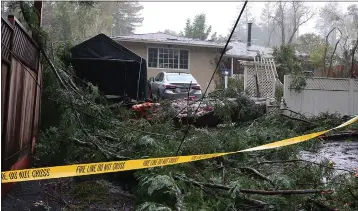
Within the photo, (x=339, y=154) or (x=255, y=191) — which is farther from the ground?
(x=255, y=191)

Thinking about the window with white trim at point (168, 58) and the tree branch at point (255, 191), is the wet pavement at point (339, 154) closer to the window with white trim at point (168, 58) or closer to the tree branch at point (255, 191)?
the tree branch at point (255, 191)

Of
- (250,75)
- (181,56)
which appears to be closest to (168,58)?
(181,56)

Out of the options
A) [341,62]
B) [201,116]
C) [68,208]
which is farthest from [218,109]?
[341,62]

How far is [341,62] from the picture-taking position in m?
17.0

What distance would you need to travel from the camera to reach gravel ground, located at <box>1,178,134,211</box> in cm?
394

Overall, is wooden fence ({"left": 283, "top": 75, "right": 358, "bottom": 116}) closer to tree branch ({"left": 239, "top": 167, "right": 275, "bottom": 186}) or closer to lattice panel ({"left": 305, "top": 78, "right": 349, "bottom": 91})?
lattice panel ({"left": 305, "top": 78, "right": 349, "bottom": 91})

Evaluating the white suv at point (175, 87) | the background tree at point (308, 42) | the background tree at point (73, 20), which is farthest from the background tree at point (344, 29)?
the background tree at point (73, 20)

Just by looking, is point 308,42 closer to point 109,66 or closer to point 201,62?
point 201,62

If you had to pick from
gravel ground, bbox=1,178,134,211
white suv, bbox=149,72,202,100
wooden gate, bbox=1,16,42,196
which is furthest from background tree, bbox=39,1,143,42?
gravel ground, bbox=1,178,134,211

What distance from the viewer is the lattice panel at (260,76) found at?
15435mm

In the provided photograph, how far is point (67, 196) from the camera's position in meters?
4.33

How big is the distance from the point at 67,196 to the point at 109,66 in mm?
6556

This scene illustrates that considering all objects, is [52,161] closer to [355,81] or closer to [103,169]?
[103,169]

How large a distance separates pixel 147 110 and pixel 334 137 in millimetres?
3910
